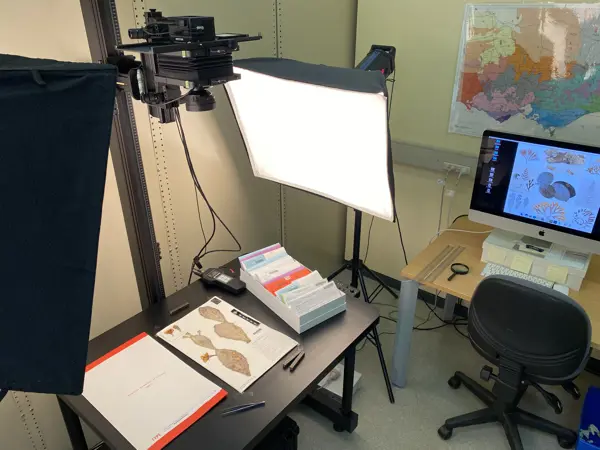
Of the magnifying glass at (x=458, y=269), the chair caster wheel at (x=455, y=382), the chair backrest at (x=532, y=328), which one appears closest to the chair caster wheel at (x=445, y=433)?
the chair caster wheel at (x=455, y=382)

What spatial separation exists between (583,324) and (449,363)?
997 mm

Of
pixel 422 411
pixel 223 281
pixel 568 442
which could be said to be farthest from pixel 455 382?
pixel 223 281

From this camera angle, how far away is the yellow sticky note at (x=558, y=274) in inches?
68.4

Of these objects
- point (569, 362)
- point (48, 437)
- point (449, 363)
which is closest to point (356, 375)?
point (449, 363)

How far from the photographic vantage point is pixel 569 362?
60.7 inches

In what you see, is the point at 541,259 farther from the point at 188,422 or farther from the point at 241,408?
the point at 188,422

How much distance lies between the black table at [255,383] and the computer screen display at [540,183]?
2.60 feet

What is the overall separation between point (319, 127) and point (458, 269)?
2.85 feet

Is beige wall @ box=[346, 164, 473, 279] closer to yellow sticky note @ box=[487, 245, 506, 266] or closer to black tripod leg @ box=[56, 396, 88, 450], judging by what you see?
yellow sticky note @ box=[487, 245, 506, 266]

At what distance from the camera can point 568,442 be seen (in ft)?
6.07

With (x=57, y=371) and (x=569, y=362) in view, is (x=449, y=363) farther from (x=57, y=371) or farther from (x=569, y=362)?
(x=57, y=371)

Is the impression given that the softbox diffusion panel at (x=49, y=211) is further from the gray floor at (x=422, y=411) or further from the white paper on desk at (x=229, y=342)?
the gray floor at (x=422, y=411)

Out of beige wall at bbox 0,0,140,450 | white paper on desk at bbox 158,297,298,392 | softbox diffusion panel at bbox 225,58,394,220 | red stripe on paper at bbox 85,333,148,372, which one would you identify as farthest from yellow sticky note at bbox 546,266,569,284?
beige wall at bbox 0,0,140,450

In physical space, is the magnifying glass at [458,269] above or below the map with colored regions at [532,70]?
below
